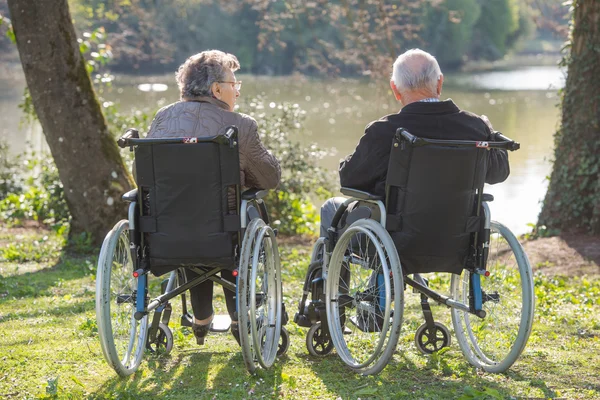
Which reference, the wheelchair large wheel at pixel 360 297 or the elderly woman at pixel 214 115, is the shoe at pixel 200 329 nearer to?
the elderly woman at pixel 214 115

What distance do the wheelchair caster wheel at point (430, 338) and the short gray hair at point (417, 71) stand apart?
1.09 meters

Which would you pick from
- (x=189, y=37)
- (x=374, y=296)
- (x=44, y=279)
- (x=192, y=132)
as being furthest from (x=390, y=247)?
(x=189, y=37)

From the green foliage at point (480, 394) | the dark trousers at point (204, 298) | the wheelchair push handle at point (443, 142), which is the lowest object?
the green foliage at point (480, 394)

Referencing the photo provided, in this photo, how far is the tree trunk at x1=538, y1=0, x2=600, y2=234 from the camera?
708cm

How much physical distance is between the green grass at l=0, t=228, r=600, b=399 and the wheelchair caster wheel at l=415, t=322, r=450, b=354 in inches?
2.3

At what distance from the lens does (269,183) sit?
12.1ft

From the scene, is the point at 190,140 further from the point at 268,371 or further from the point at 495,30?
the point at 495,30

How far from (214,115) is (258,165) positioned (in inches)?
11.2

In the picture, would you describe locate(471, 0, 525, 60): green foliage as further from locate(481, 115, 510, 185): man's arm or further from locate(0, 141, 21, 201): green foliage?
locate(481, 115, 510, 185): man's arm

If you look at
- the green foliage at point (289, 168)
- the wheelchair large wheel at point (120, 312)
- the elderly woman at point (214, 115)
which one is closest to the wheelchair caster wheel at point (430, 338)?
the elderly woman at point (214, 115)

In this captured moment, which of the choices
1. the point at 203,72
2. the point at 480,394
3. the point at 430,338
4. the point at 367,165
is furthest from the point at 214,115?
the point at 480,394

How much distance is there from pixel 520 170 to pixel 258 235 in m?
13.5

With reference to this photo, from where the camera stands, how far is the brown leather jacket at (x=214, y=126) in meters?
3.55

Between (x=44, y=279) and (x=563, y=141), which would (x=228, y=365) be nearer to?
(x=44, y=279)
